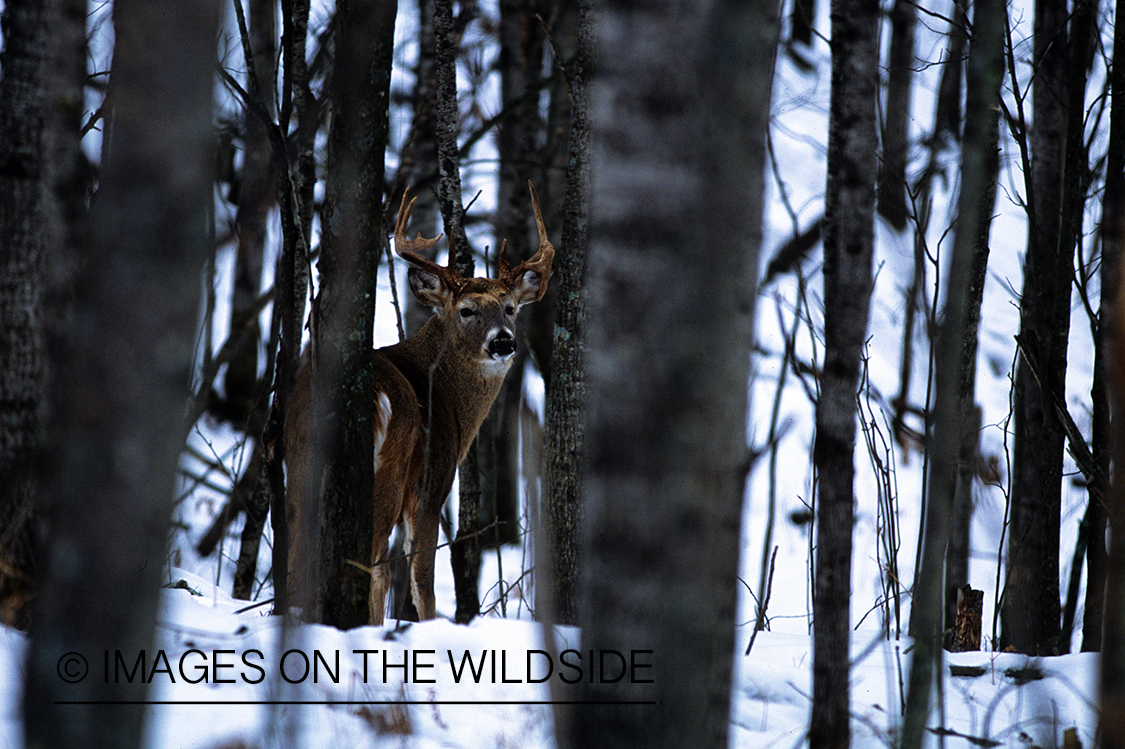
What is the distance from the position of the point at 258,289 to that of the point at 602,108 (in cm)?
916

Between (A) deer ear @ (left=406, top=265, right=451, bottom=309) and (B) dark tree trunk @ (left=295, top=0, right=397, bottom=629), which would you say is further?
(A) deer ear @ (left=406, top=265, right=451, bottom=309)

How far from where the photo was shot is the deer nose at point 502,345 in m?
6.31

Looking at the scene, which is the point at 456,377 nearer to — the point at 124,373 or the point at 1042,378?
the point at 1042,378

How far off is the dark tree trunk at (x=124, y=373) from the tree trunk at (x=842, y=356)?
1.68 m

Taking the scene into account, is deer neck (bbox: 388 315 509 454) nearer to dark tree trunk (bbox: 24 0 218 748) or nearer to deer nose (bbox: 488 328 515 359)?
deer nose (bbox: 488 328 515 359)

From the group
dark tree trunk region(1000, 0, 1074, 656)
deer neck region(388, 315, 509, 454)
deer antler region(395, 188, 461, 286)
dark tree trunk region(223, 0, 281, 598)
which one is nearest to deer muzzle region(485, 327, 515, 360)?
deer neck region(388, 315, 509, 454)

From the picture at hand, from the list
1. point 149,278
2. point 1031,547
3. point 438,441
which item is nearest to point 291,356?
point 149,278

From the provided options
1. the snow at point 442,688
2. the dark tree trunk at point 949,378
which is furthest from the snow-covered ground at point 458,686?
the dark tree trunk at point 949,378

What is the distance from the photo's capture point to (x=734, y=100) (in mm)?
1617

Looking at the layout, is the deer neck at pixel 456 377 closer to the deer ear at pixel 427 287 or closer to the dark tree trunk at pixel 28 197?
the deer ear at pixel 427 287

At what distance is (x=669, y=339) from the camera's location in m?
1.61

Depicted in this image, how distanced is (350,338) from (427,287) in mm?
2884

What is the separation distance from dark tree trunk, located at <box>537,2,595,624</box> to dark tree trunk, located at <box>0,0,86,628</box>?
2.07m

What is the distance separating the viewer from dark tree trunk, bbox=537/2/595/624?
4641 millimetres
